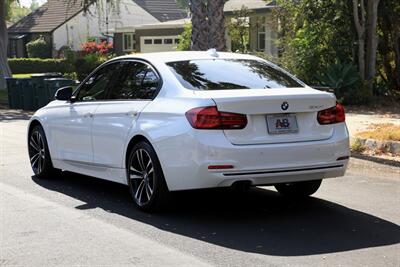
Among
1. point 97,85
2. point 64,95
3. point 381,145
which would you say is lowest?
point 381,145

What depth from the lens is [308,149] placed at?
6.33 metres

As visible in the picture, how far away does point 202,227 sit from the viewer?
20.5 ft

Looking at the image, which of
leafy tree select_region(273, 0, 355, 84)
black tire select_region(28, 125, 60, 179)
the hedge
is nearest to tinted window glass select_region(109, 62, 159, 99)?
black tire select_region(28, 125, 60, 179)

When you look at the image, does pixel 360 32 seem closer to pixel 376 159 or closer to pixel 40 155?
pixel 376 159

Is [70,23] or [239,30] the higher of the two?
[70,23]

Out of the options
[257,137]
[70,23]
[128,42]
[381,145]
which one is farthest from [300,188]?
[70,23]

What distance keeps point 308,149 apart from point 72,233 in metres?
2.34

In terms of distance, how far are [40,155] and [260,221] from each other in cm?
369

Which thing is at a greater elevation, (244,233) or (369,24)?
(369,24)

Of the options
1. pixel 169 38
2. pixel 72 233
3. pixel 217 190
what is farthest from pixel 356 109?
pixel 169 38

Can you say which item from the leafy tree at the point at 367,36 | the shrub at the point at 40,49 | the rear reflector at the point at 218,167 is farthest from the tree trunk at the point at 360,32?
the shrub at the point at 40,49

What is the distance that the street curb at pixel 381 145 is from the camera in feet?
34.7

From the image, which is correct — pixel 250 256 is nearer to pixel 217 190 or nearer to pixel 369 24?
pixel 217 190

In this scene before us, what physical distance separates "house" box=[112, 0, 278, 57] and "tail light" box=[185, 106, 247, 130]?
20.6 m
